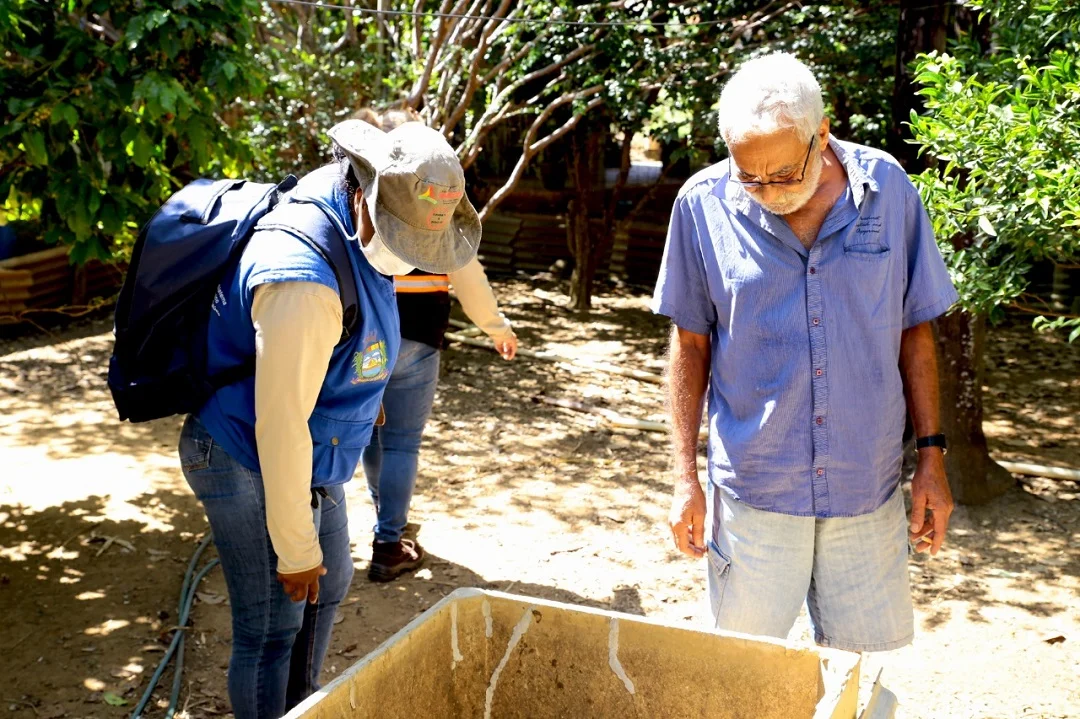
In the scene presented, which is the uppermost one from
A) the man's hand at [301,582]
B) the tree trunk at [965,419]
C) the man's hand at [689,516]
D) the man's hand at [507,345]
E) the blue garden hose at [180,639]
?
the man's hand at [507,345]

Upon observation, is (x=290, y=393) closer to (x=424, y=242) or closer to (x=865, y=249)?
(x=424, y=242)

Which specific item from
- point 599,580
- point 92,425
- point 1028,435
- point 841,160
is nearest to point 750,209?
point 841,160

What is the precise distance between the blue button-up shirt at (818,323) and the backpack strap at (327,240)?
75 centimetres

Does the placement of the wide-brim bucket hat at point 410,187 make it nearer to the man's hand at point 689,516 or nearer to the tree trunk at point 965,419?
the man's hand at point 689,516

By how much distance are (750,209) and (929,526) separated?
891 mm

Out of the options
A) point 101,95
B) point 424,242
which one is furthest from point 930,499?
point 101,95

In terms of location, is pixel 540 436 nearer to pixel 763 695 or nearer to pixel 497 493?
pixel 497 493

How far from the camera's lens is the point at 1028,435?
23.2ft

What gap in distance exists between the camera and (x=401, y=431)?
4672mm

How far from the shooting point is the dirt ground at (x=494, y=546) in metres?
4.21

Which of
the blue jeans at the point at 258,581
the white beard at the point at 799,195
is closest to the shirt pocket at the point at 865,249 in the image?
the white beard at the point at 799,195

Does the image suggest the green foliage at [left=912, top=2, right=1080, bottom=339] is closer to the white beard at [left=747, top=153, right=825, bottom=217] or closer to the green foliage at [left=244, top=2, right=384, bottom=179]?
the white beard at [left=747, top=153, right=825, bottom=217]

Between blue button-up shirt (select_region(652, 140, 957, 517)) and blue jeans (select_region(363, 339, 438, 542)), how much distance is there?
1979 mm

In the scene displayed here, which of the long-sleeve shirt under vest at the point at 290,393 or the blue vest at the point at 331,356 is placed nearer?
the long-sleeve shirt under vest at the point at 290,393
